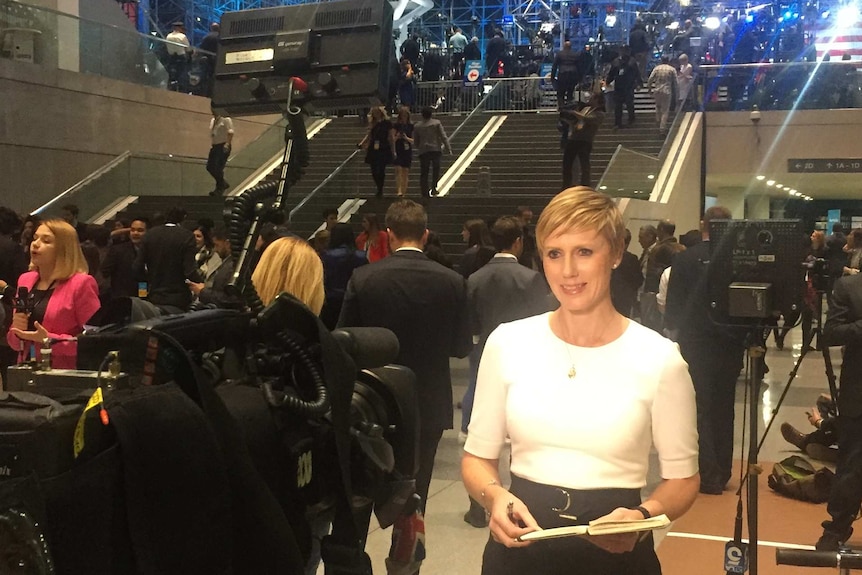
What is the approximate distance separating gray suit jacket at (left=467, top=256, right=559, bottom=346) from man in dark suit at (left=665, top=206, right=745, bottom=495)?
924 millimetres

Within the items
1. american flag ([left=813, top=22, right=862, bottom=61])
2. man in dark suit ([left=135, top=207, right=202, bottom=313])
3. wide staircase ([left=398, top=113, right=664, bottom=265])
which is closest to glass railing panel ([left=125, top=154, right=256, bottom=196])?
wide staircase ([left=398, top=113, right=664, bottom=265])

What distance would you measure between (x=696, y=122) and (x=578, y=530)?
1841cm

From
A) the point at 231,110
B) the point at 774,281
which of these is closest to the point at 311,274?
the point at 231,110

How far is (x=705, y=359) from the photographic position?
5.94 metres

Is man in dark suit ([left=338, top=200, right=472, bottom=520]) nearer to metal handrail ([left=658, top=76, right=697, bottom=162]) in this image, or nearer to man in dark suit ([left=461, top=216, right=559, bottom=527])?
man in dark suit ([left=461, top=216, right=559, bottom=527])

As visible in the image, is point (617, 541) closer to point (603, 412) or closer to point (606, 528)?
point (606, 528)

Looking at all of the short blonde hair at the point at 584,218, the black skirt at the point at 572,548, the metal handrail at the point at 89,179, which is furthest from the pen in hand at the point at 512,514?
the metal handrail at the point at 89,179

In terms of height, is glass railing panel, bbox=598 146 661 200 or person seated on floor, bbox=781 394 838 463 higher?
glass railing panel, bbox=598 146 661 200

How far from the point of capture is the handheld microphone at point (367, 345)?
1.81 m

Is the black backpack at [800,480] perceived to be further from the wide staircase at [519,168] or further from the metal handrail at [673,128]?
the metal handrail at [673,128]

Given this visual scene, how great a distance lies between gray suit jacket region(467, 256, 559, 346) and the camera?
5.66m

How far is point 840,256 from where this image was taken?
46.5 feet

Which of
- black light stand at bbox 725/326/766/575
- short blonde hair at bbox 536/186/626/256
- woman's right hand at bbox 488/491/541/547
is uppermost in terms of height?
short blonde hair at bbox 536/186/626/256

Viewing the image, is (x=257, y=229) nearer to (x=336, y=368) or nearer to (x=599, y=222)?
(x=336, y=368)
